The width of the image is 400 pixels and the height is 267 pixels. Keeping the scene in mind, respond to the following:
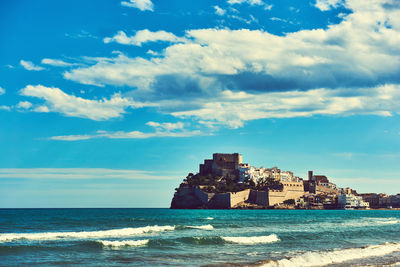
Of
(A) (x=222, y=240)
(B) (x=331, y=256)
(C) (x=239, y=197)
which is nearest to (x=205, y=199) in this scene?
(C) (x=239, y=197)

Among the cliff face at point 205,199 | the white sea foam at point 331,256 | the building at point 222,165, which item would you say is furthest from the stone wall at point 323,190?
the white sea foam at point 331,256

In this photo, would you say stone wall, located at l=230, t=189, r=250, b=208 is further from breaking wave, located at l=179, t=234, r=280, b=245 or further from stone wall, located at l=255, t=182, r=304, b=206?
breaking wave, located at l=179, t=234, r=280, b=245

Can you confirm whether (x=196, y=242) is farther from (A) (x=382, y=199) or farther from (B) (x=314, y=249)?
(A) (x=382, y=199)

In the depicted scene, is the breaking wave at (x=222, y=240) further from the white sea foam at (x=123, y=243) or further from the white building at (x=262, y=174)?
the white building at (x=262, y=174)

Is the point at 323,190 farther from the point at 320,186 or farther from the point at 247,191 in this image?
the point at 247,191

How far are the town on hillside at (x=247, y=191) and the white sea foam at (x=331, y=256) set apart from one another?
79.1 metres

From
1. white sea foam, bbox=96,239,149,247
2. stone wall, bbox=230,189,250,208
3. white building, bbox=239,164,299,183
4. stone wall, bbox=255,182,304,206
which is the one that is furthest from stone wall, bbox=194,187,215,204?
white sea foam, bbox=96,239,149,247

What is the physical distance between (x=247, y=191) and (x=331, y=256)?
88.4 m

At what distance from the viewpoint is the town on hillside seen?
106 metres

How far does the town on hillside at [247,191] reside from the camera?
10588 cm

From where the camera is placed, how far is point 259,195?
107 meters

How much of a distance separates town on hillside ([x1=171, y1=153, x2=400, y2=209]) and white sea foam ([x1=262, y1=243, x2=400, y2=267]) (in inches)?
3114

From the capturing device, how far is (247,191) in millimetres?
107812

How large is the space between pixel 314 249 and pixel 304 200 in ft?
320
